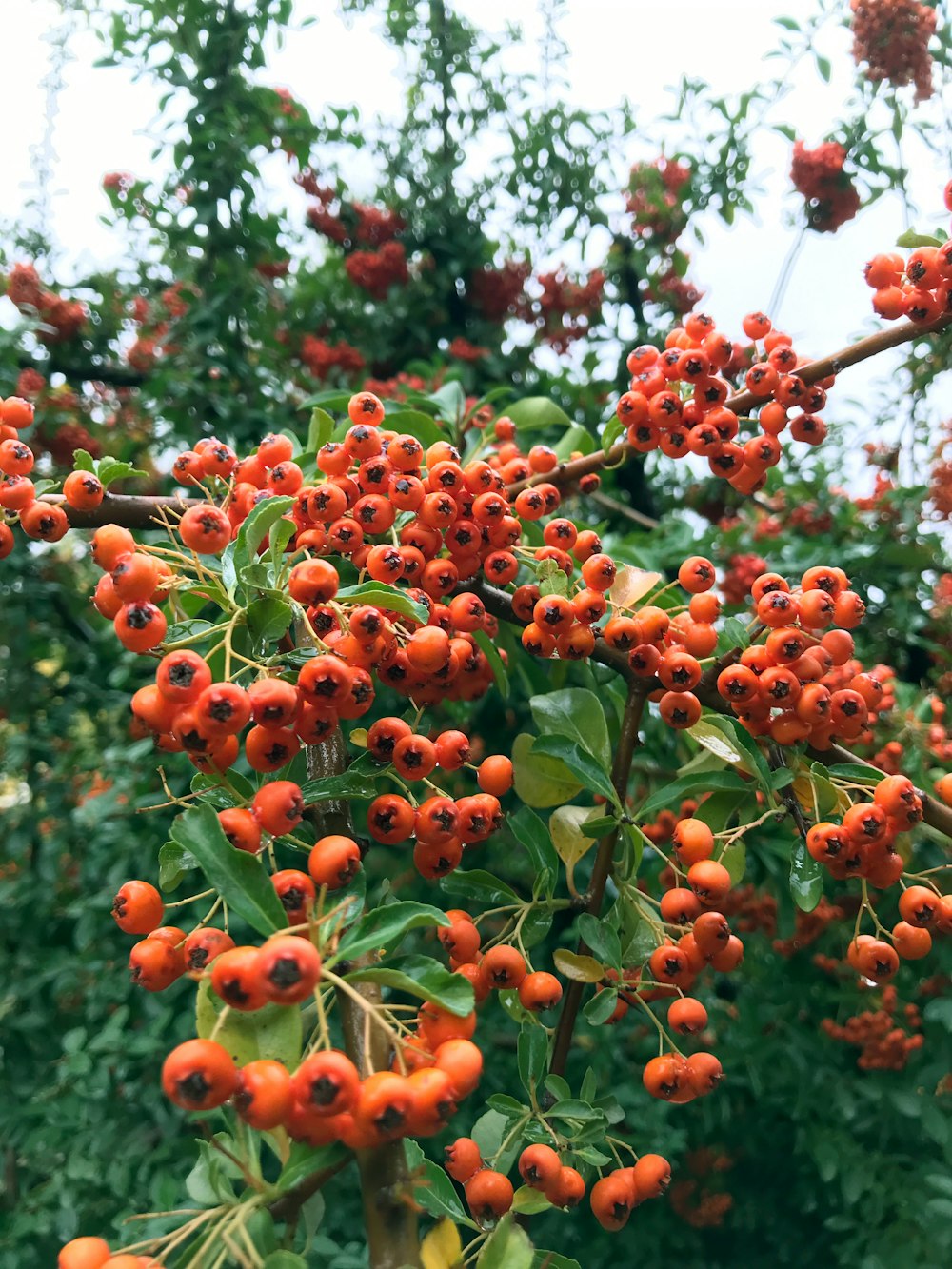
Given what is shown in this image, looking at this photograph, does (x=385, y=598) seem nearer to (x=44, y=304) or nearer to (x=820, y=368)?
(x=820, y=368)

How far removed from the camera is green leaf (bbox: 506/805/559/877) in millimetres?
1468

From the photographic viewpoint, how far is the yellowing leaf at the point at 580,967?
1.36 metres

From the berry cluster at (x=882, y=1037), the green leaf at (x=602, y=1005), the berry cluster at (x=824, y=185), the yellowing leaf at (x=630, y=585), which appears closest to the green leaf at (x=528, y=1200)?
the green leaf at (x=602, y=1005)

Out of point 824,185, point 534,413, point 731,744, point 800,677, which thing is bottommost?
point 731,744

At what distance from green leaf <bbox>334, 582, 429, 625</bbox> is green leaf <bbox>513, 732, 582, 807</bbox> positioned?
470 millimetres

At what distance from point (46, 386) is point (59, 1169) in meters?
3.39

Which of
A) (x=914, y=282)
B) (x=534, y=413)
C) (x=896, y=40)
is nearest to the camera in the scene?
(x=914, y=282)

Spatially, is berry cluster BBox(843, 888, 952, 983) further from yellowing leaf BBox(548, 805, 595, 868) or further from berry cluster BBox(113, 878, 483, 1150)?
berry cluster BBox(113, 878, 483, 1150)

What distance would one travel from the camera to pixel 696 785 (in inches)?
60.1

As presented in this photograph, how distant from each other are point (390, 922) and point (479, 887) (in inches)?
16.3

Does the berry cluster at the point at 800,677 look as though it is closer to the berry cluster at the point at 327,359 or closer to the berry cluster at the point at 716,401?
the berry cluster at the point at 716,401

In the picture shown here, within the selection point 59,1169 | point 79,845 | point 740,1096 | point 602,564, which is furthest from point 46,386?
point 740,1096

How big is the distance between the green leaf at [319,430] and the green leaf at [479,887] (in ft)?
3.36

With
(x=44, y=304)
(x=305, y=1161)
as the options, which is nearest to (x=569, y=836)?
(x=305, y=1161)
